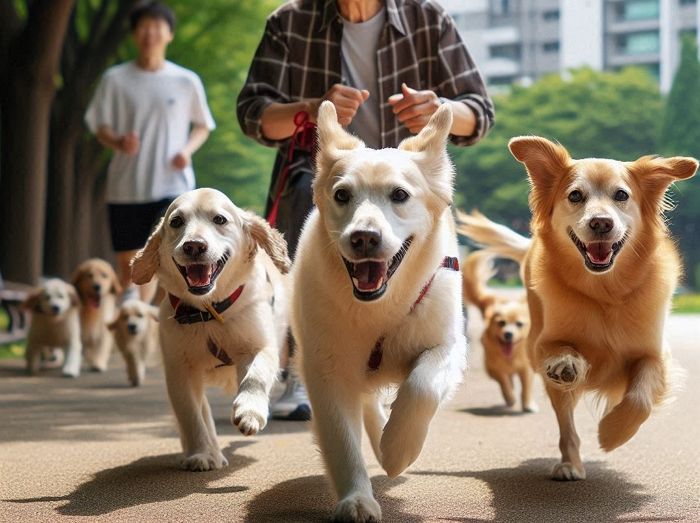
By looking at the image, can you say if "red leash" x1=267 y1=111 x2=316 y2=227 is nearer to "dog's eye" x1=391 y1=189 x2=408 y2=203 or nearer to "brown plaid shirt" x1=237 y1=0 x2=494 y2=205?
"brown plaid shirt" x1=237 y1=0 x2=494 y2=205

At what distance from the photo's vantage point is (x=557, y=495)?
13.8 feet

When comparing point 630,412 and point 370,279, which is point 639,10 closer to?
point 630,412

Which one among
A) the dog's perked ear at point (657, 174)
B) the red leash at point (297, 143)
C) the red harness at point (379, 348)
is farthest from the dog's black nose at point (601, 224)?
the red leash at point (297, 143)

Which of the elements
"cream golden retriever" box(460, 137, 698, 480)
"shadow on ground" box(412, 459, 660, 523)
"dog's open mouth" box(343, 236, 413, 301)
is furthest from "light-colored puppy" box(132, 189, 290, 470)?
"cream golden retriever" box(460, 137, 698, 480)

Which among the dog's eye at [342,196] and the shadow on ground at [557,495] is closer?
the dog's eye at [342,196]

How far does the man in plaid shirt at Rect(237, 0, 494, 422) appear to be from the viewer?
5.44m

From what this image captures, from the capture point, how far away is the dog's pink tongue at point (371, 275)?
363 cm

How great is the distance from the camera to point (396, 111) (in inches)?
183

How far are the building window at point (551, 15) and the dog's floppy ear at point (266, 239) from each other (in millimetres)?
34617

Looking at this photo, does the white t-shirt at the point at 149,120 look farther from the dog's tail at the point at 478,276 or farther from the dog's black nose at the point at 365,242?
the dog's black nose at the point at 365,242

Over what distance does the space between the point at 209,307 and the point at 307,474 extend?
784 millimetres

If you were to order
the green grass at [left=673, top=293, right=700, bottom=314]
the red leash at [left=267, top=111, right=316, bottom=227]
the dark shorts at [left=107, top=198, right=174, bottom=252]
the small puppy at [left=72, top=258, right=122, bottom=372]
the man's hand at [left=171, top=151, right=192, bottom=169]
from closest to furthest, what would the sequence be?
the red leash at [left=267, top=111, right=316, bottom=227] → the man's hand at [left=171, top=151, right=192, bottom=169] → the dark shorts at [left=107, top=198, right=174, bottom=252] → the small puppy at [left=72, top=258, right=122, bottom=372] → the green grass at [left=673, top=293, right=700, bottom=314]

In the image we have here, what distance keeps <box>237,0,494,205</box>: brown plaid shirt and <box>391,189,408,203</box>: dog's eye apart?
5.48 feet

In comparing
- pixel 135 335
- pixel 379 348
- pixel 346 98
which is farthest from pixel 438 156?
pixel 135 335
